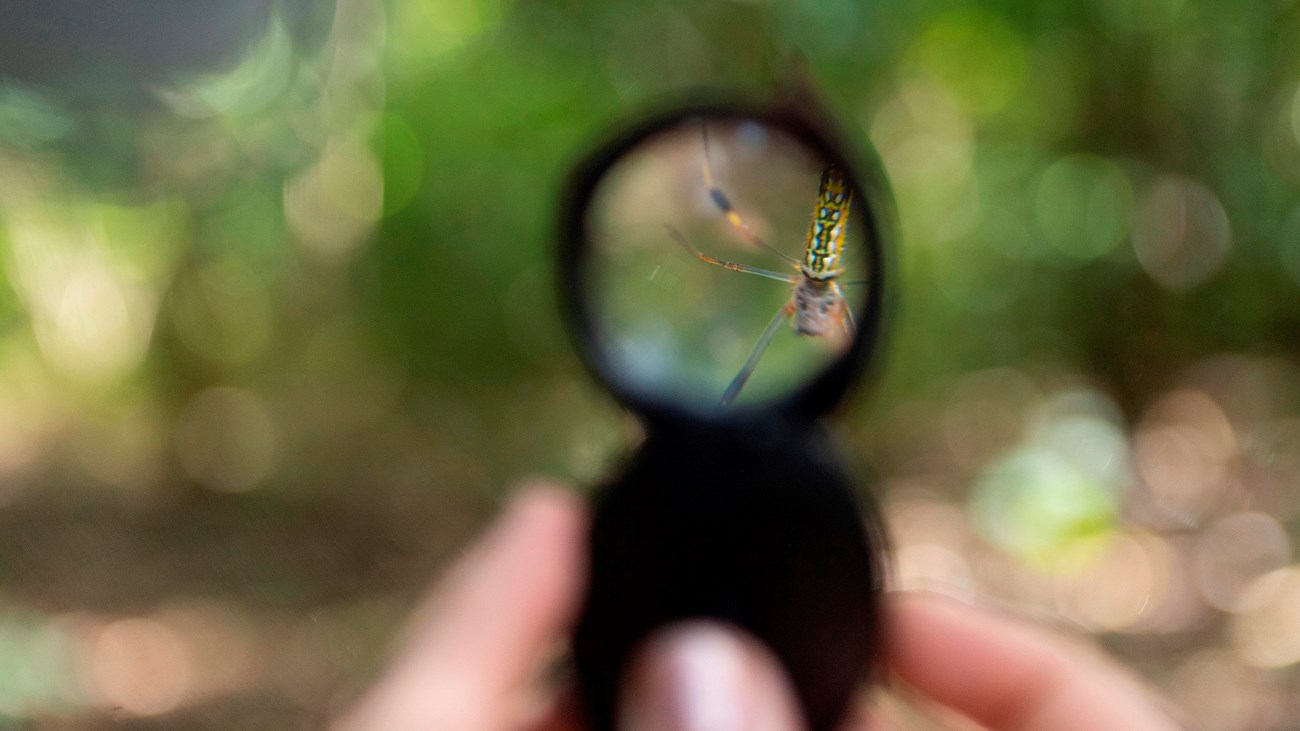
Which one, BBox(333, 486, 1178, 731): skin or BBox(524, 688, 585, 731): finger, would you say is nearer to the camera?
BBox(333, 486, 1178, 731): skin

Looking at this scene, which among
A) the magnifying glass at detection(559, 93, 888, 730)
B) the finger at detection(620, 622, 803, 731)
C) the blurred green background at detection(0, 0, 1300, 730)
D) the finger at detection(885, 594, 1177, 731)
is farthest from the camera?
the blurred green background at detection(0, 0, 1300, 730)

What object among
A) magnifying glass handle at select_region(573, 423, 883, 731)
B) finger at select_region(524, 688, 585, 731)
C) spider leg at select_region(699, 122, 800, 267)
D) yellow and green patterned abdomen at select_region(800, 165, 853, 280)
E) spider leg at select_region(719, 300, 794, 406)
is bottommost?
finger at select_region(524, 688, 585, 731)

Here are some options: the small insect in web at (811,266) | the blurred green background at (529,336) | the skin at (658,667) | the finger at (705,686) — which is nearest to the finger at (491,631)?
the skin at (658,667)

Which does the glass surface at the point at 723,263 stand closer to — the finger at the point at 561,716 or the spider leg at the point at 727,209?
the spider leg at the point at 727,209

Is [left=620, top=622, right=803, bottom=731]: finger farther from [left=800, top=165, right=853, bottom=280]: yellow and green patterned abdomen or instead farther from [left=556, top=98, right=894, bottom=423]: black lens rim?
[left=800, top=165, right=853, bottom=280]: yellow and green patterned abdomen

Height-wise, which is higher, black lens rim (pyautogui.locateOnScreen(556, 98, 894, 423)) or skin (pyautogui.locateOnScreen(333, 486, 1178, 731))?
black lens rim (pyautogui.locateOnScreen(556, 98, 894, 423))

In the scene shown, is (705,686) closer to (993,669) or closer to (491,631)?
(491,631)

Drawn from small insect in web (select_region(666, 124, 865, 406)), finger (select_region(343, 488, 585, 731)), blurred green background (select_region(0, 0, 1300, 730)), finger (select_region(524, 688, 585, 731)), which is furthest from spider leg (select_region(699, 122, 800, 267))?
blurred green background (select_region(0, 0, 1300, 730))
